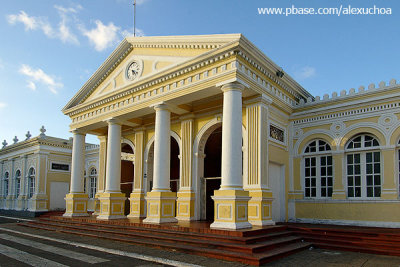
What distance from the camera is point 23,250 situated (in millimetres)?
8984

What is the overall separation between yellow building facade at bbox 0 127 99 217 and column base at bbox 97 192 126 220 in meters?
7.91

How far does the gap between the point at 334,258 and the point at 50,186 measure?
20449 millimetres

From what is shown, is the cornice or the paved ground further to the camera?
the cornice

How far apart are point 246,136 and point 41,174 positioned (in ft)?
55.6

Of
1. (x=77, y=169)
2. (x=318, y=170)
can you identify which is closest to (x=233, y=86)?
(x=318, y=170)

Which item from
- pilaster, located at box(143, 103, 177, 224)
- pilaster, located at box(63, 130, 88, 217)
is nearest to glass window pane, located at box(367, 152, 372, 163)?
pilaster, located at box(143, 103, 177, 224)

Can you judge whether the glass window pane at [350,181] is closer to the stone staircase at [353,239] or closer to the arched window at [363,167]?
the arched window at [363,167]

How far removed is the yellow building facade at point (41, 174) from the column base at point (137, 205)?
730 centimetres

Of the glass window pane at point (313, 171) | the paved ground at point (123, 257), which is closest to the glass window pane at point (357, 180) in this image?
the glass window pane at point (313, 171)

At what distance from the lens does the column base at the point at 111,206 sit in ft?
44.4

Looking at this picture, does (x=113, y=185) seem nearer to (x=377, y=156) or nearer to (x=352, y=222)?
(x=352, y=222)

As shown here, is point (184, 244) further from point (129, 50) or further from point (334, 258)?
point (129, 50)

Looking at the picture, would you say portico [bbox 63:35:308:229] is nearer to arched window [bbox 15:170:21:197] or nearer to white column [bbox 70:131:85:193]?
white column [bbox 70:131:85:193]

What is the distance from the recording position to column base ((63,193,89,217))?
51.2ft
